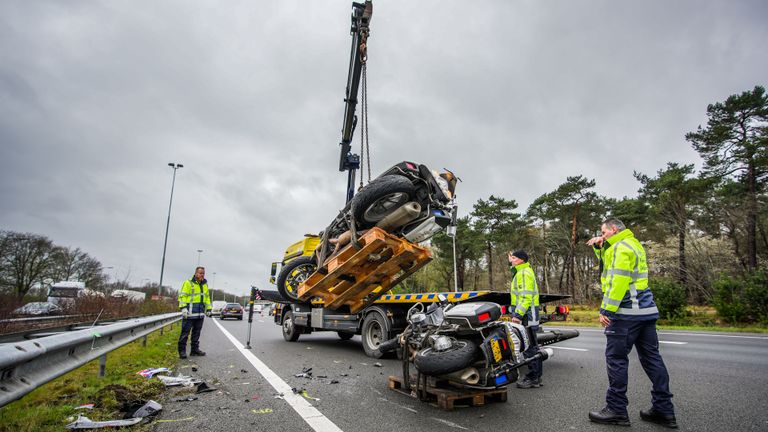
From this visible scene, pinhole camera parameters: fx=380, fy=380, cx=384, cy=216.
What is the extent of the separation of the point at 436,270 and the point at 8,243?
36691 millimetres

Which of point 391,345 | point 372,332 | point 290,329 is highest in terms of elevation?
point 391,345

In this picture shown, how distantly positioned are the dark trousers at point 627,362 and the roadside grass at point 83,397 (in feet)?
12.6

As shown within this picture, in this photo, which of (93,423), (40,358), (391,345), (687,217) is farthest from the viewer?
(687,217)

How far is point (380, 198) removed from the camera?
18.3 feet

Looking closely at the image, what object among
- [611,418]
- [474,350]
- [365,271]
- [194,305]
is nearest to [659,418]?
[611,418]

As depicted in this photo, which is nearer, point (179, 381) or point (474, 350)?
point (474, 350)

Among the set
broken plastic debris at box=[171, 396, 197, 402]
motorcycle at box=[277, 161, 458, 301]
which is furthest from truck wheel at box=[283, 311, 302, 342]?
broken plastic debris at box=[171, 396, 197, 402]

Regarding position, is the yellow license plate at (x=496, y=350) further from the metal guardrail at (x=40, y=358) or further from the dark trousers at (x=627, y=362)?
the metal guardrail at (x=40, y=358)

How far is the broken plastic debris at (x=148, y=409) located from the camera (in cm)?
324

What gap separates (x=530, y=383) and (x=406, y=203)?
2.85 meters

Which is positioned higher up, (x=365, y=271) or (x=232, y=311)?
(x=365, y=271)

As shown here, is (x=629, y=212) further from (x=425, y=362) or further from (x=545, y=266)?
(x=425, y=362)

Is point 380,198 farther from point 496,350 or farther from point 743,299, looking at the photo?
point 743,299

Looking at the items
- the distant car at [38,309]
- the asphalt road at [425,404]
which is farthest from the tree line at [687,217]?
the distant car at [38,309]
